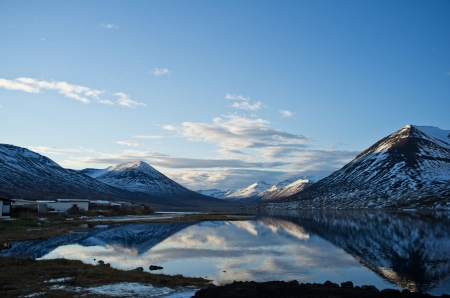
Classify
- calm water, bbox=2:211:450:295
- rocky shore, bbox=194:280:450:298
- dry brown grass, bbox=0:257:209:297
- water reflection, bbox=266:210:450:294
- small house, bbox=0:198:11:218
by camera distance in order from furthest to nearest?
small house, bbox=0:198:11:218
calm water, bbox=2:211:450:295
water reflection, bbox=266:210:450:294
dry brown grass, bbox=0:257:209:297
rocky shore, bbox=194:280:450:298

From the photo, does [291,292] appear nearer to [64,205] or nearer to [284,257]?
[284,257]

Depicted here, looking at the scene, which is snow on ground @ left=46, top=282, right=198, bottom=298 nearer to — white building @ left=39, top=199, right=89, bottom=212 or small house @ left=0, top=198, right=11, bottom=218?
small house @ left=0, top=198, right=11, bottom=218

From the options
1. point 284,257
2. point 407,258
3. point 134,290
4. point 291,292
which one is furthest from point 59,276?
point 407,258

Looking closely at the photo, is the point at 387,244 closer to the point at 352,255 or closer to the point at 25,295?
the point at 352,255

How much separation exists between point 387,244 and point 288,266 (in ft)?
72.3

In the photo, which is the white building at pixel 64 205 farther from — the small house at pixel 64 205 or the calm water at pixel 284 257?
the calm water at pixel 284 257

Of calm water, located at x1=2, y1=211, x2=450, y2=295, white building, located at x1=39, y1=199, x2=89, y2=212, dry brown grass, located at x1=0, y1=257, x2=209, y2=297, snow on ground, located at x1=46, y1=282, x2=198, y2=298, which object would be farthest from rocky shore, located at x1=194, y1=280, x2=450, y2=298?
white building, located at x1=39, y1=199, x2=89, y2=212

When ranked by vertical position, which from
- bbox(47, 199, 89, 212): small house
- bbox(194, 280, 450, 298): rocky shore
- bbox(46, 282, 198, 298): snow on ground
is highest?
bbox(47, 199, 89, 212): small house

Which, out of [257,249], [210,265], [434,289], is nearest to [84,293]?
[210,265]

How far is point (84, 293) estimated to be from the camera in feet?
68.3

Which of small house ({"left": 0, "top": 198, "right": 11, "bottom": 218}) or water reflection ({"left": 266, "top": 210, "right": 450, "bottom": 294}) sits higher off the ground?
small house ({"left": 0, "top": 198, "right": 11, "bottom": 218})

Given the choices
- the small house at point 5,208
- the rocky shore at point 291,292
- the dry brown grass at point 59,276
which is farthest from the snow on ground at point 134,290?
the small house at point 5,208

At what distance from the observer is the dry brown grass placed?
69.6 ft

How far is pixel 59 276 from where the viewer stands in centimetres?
2561
